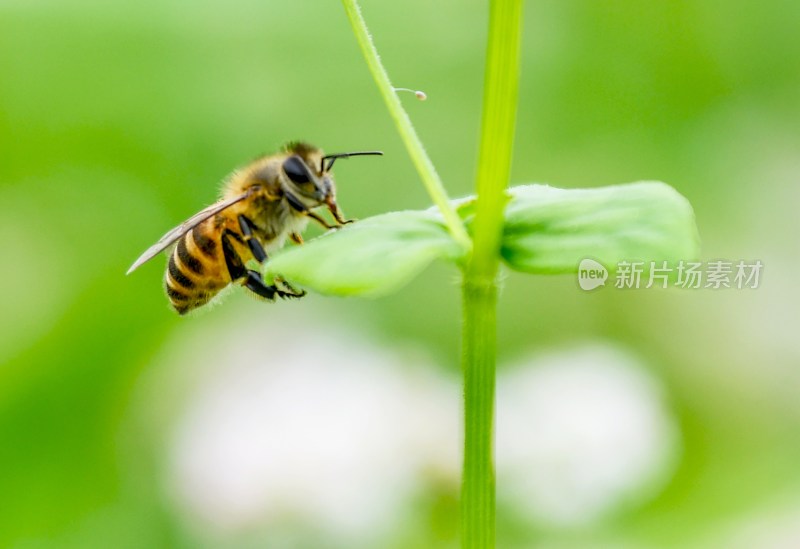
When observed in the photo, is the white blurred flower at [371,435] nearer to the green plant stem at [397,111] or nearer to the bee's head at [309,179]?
the bee's head at [309,179]

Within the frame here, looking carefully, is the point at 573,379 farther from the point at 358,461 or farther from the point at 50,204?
the point at 50,204

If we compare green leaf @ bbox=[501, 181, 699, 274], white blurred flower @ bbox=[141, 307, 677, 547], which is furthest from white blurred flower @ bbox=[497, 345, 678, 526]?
green leaf @ bbox=[501, 181, 699, 274]

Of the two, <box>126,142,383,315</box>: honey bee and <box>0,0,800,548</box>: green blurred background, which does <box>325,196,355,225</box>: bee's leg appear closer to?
<box>126,142,383,315</box>: honey bee

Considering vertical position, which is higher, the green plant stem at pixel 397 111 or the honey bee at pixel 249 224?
the honey bee at pixel 249 224

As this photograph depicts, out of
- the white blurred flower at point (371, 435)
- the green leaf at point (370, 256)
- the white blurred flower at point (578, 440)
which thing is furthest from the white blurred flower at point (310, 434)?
the green leaf at point (370, 256)

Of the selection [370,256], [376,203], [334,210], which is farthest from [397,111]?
[376,203]
